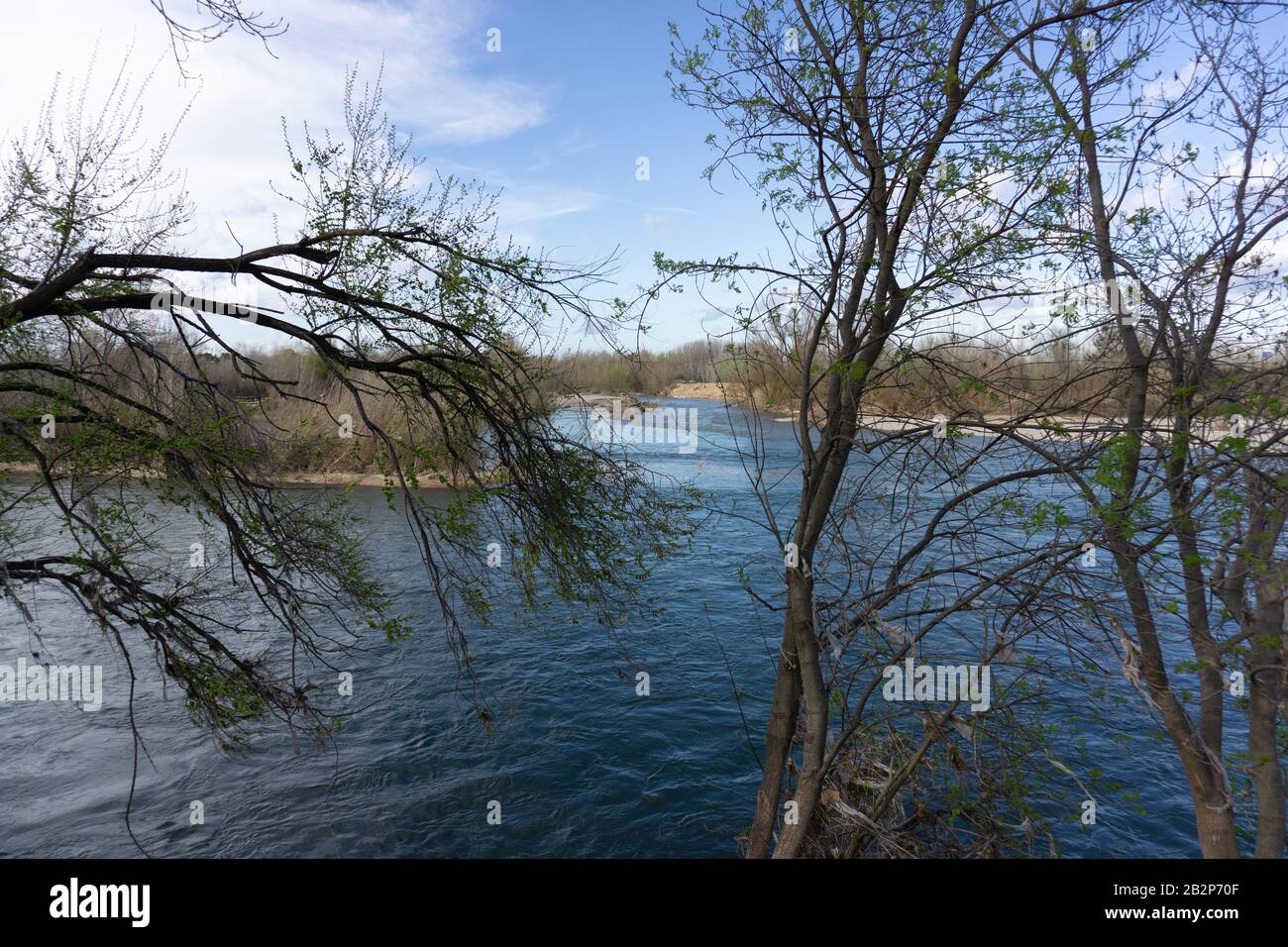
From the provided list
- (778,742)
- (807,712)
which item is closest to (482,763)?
(778,742)

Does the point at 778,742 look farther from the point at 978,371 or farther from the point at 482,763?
the point at 482,763

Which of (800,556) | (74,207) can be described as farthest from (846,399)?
(74,207)

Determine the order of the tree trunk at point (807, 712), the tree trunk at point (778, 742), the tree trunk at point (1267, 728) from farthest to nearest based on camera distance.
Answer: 1. the tree trunk at point (778, 742)
2. the tree trunk at point (1267, 728)
3. the tree trunk at point (807, 712)

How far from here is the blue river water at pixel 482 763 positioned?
8.67 m

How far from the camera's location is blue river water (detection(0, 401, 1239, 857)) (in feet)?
28.5

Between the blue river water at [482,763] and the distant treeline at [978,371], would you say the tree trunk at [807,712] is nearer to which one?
the distant treeline at [978,371]

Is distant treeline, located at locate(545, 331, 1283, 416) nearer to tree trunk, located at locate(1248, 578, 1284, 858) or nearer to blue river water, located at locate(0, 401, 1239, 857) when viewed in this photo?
blue river water, located at locate(0, 401, 1239, 857)

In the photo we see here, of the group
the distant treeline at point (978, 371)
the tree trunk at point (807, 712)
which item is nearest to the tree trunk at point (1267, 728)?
the distant treeline at point (978, 371)

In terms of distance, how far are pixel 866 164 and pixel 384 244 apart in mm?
3954

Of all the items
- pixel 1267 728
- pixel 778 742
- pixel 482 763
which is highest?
pixel 1267 728

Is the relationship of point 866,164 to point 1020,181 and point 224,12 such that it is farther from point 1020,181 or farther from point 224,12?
point 224,12

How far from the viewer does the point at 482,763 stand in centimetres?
1045

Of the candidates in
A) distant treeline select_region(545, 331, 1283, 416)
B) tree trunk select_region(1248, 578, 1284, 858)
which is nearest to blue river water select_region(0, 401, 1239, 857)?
distant treeline select_region(545, 331, 1283, 416)
